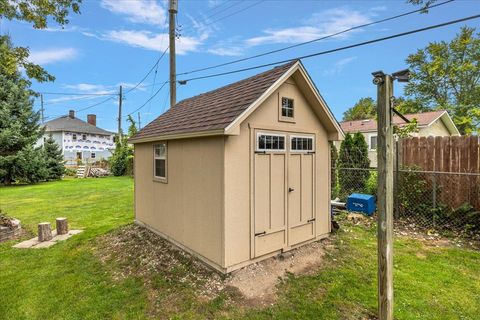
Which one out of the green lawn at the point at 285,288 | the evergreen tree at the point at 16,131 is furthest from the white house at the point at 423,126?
the evergreen tree at the point at 16,131

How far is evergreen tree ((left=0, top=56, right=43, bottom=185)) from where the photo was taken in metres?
16.9

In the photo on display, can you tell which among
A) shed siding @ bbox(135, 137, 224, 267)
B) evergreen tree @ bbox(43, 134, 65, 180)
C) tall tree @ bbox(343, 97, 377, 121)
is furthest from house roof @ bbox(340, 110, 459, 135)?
evergreen tree @ bbox(43, 134, 65, 180)

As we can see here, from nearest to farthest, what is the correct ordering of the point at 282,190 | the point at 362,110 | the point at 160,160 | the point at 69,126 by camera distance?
the point at 282,190 < the point at 160,160 < the point at 69,126 < the point at 362,110

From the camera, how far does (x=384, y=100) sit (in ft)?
9.90

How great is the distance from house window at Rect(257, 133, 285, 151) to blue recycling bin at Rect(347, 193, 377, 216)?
4515 mm

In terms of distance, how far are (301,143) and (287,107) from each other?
865 mm

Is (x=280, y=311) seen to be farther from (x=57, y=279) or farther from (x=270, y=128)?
(x=57, y=279)

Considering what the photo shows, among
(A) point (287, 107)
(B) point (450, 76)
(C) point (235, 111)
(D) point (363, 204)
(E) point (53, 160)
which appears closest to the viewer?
(C) point (235, 111)

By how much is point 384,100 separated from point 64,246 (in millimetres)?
7395

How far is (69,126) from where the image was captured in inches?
1366

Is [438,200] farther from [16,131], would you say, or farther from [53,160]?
[53,160]

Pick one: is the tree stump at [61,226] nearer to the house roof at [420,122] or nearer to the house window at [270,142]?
the house window at [270,142]

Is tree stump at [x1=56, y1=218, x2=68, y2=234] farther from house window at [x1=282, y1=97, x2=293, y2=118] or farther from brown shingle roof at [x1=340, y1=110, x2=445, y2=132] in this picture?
brown shingle roof at [x1=340, y1=110, x2=445, y2=132]

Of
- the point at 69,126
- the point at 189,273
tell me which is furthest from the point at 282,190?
the point at 69,126
